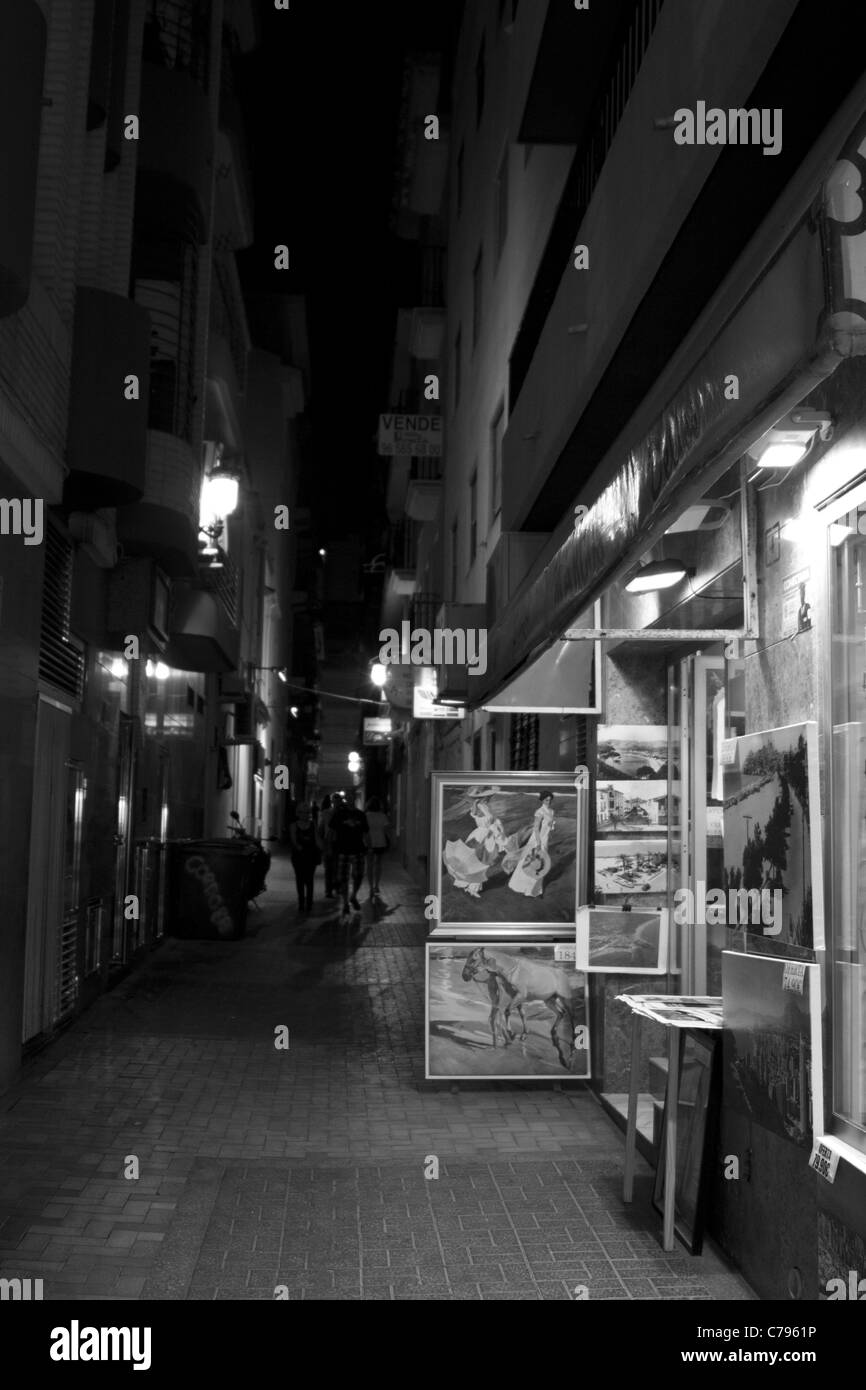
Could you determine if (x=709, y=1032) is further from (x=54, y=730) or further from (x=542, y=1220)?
(x=54, y=730)

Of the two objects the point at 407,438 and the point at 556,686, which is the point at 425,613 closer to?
the point at 407,438

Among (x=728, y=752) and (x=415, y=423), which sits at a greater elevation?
(x=415, y=423)

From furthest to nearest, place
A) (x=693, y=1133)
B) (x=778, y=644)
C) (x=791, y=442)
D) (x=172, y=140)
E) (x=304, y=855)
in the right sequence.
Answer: (x=304, y=855), (x=172, y=140), (x=693, y=1133), (x=778, y=644), (x=791, y=442)

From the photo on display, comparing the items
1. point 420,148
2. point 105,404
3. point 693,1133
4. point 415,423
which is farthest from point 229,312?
point 693,1133

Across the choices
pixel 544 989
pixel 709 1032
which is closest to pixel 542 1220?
pixel 709 1032

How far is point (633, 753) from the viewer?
29.0ft

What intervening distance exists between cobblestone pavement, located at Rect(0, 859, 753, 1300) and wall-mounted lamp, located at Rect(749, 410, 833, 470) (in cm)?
355

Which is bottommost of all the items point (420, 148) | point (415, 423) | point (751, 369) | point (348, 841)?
point (348, 841)

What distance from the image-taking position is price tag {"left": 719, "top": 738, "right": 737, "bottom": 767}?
5.98 meters

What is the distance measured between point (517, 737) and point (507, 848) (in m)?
5.43

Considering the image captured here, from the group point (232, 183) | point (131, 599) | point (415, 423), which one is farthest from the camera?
point (415, 423)

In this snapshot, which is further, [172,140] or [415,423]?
[415,423]

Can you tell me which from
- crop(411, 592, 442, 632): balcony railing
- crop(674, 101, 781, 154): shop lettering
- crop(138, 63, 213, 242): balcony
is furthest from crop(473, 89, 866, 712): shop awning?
crop(411, 592, 442, 632): balcony railing

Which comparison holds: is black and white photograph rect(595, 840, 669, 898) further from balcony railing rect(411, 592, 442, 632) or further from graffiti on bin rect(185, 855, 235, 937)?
balcony railing rect(411, 592, 442, 632)
